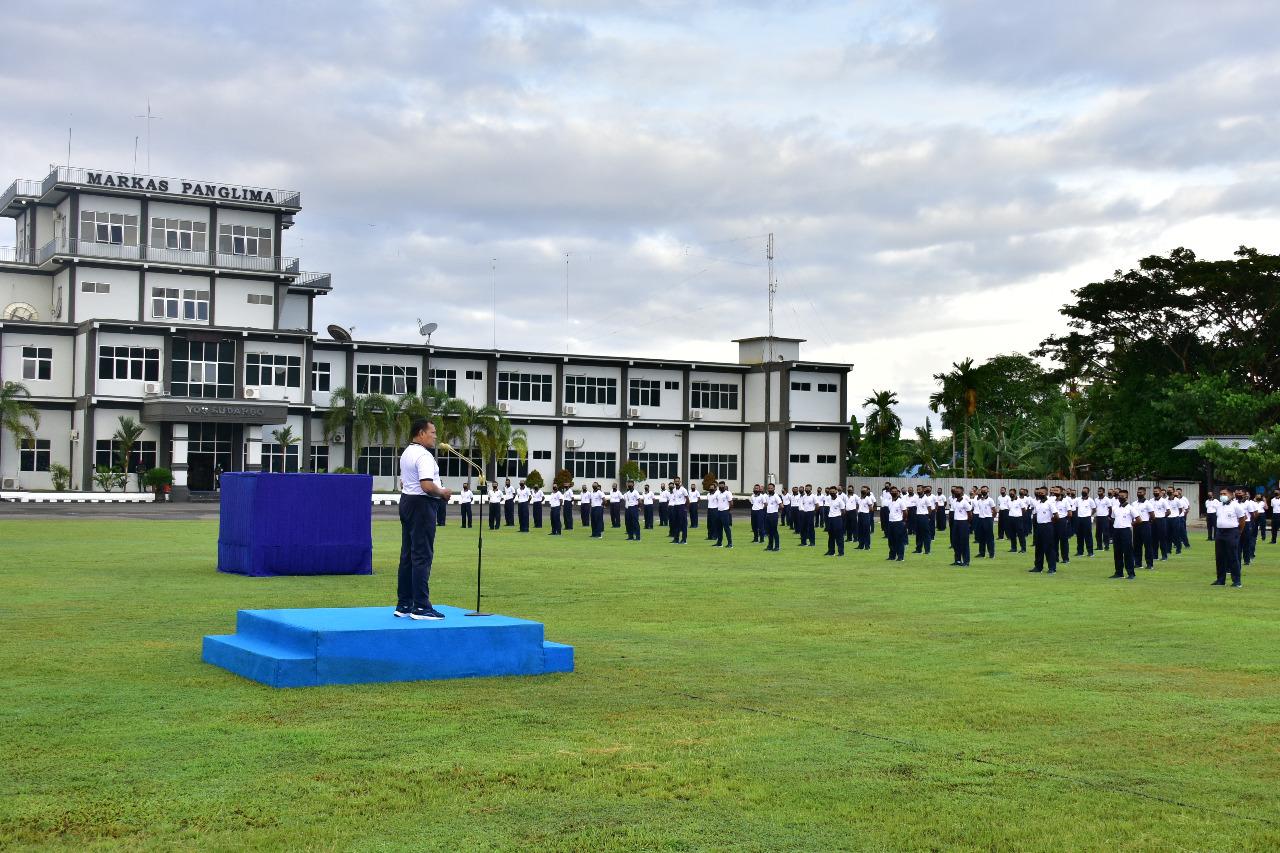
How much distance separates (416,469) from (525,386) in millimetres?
67039

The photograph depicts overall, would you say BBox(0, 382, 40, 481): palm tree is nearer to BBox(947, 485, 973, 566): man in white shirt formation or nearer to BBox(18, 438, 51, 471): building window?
BBox(18, 438, 51, 471): building window

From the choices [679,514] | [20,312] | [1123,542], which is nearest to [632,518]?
[679,514]

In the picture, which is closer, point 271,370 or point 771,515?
point 771,515

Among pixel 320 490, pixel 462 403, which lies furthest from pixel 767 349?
A: pixel 320 490

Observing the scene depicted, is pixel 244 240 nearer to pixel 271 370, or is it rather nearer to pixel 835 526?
pixel 271 370

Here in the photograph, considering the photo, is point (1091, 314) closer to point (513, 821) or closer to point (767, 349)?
point (767, 349)

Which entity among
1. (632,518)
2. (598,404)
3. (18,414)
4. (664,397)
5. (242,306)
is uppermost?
(242,306)

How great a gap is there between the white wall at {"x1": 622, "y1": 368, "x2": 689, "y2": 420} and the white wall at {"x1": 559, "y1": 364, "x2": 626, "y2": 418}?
0.51m

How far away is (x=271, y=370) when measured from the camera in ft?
229

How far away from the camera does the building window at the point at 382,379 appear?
74.2 meters

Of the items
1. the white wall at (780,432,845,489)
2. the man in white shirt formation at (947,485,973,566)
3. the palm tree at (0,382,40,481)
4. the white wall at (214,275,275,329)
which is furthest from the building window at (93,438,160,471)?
the man in white shirt formation at (947,485,973,566)

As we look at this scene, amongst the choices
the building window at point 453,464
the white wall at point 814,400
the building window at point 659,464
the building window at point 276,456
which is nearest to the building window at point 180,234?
the building window at point 276,456

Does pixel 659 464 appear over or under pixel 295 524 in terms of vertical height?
over

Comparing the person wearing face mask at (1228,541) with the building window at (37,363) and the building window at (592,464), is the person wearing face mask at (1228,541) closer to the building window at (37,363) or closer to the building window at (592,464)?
the building window at (592,464)
